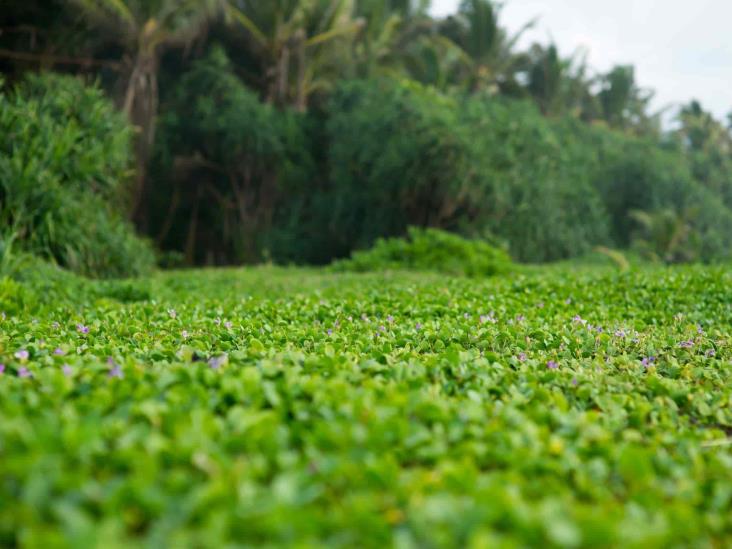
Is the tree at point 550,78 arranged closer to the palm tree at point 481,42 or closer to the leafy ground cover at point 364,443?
the palm tree at point 481,42

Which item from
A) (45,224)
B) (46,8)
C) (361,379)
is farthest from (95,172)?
(361,379)

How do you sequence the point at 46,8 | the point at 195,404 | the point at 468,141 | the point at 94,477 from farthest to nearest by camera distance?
1. the point at 468,141
2. the point at 46,8
3. the point at 195,404
4. the point at 94,477

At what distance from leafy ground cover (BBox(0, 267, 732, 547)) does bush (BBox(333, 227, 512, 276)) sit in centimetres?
765

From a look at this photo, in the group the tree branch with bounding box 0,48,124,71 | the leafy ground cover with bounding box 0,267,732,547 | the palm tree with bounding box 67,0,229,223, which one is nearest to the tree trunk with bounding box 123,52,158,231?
the palm tree with bounding box 67,0,229,223

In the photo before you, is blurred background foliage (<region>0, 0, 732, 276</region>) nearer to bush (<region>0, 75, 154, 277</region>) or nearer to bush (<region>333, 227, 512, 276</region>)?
bush (<region>0, 75, 154, 277</region>)

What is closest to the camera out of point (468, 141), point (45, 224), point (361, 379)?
point (361, 379)

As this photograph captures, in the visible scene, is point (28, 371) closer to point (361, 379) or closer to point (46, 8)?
point (361, 379)

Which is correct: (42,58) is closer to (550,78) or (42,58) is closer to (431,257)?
(431,257)

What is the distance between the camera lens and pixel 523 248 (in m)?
18.2

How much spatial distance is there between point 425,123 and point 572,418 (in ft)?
48.0

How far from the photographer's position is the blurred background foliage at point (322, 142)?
1652 cm

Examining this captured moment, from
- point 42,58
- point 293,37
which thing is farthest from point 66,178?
point 293,37

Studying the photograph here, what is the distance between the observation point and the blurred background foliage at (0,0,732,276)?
16.5m

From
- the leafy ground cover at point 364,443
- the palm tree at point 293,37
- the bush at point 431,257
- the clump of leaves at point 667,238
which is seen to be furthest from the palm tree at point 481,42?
the leafy ground cover at point 364,443
